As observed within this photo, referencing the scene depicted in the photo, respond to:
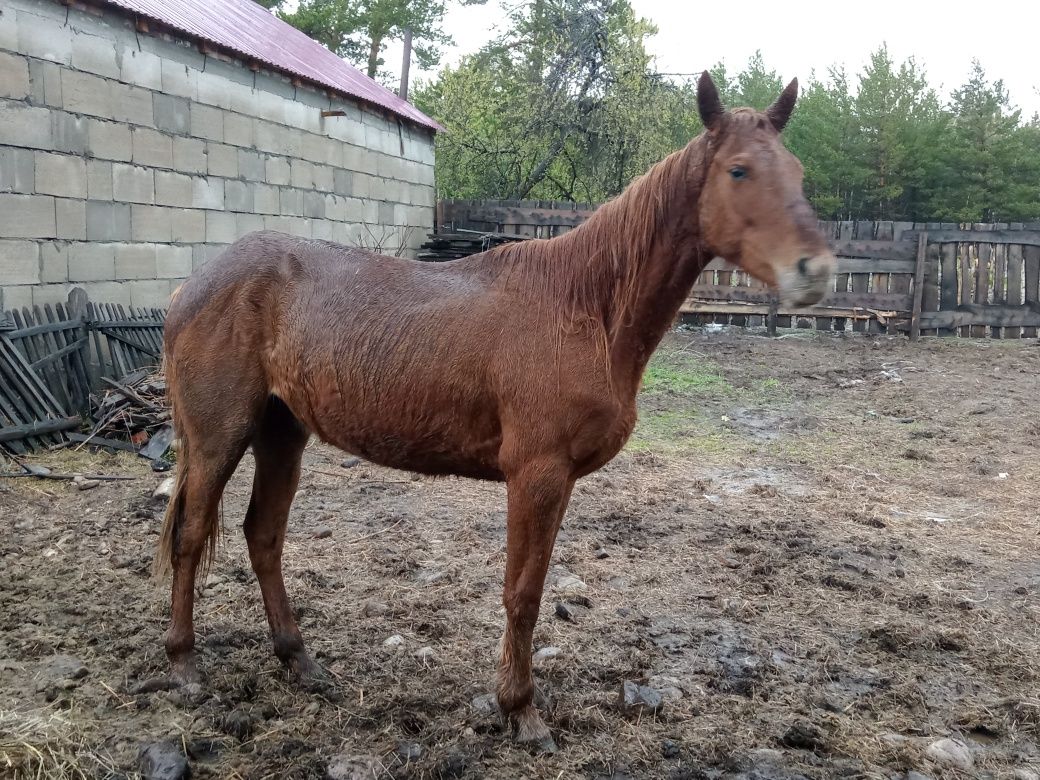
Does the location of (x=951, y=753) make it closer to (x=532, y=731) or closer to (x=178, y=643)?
(x=532, y=731)

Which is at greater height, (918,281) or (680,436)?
(918,281)

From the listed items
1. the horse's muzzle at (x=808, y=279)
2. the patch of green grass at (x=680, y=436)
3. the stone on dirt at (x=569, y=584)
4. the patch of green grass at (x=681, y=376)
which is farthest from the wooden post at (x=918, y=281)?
the horse's muzzle at (x=808, y=279)

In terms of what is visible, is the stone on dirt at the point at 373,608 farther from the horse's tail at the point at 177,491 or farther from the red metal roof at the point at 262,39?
the red metal roof at the point at 262,39

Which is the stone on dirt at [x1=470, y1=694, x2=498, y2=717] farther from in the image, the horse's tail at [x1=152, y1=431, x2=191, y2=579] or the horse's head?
the horse's head

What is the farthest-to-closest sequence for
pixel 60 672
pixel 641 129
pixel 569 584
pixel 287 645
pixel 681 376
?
pixel 641 129 → pixel 681 376 → pixel 569 584 → pixel 287 645 → pixel 60 672

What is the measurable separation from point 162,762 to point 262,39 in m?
11.3

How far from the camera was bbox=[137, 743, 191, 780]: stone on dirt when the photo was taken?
8.14ft

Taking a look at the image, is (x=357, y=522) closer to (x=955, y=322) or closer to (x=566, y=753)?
(x=566, y=753)

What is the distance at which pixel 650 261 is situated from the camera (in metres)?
2.75

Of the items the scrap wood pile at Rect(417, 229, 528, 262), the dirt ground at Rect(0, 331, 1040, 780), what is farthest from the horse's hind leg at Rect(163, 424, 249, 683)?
the scrap wood pile at Rect(417, 229, 528, 262)

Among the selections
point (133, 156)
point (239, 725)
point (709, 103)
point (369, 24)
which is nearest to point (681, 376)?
point (133, 156)

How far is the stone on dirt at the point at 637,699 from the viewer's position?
299 cm

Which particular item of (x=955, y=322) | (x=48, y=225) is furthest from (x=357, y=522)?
(x=955, y=322)

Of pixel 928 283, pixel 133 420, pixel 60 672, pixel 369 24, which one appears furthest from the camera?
pixel 369 24
